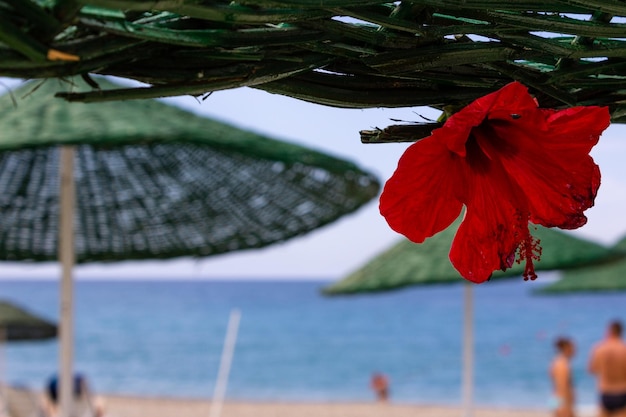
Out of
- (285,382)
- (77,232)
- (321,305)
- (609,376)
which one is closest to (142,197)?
(77,232)

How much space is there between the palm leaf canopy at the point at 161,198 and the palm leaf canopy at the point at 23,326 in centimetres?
305

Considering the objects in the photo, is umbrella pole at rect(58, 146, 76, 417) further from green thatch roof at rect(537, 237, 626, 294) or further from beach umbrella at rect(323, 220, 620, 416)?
green thatch roof at rect(537, 237, 626, 294)

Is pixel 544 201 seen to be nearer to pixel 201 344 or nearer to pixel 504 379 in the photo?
pixel 504 379

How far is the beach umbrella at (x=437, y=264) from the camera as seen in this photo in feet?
18.1

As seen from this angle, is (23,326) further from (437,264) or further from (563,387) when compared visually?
(563,387)

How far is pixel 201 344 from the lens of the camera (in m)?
29.0

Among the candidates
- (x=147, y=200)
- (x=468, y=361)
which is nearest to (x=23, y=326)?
(x=468, y=361)

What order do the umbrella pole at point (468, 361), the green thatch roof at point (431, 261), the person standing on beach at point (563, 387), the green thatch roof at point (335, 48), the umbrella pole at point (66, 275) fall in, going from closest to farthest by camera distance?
the green thatch roof at point (335, 48), the umbrella pole at point (66, 275), the green thatch roof at point (431, 261), the umbrella pole at point (468, 361), the person standing on beach at point (563, 387)

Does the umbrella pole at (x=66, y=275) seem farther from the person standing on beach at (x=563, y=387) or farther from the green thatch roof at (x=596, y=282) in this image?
the green thatch roof at (x=596, y=282)

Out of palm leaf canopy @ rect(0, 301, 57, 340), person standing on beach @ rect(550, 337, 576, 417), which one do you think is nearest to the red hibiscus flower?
palm leaf canopy @ rect(0, 301, 57, 340)

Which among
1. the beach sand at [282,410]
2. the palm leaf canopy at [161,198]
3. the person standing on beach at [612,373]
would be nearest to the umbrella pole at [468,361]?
the person standing on beach at [612,373]

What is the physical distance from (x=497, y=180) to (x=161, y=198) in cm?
325

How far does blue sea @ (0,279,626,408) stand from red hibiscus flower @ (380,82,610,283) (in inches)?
448

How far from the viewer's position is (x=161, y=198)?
3.68 m
